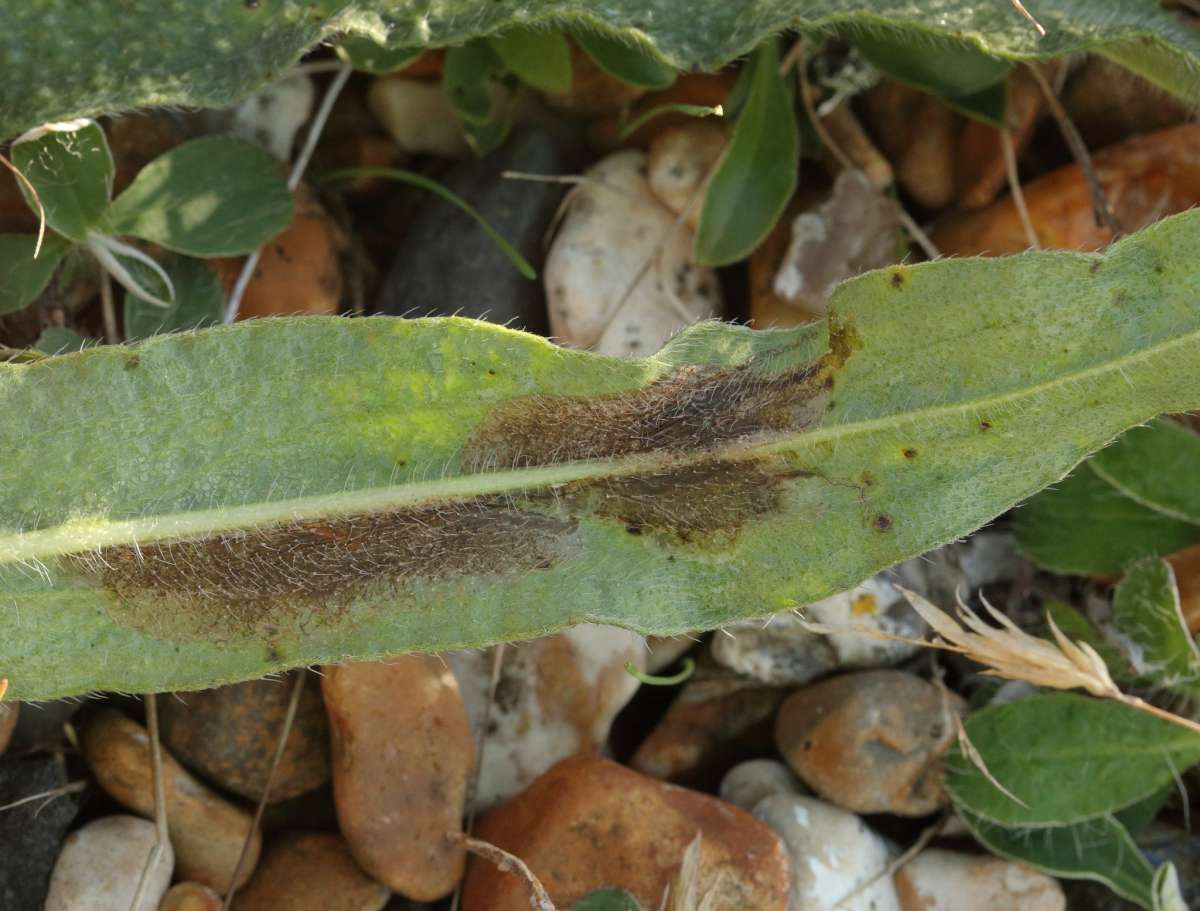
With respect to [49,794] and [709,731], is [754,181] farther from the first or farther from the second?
[49,794]

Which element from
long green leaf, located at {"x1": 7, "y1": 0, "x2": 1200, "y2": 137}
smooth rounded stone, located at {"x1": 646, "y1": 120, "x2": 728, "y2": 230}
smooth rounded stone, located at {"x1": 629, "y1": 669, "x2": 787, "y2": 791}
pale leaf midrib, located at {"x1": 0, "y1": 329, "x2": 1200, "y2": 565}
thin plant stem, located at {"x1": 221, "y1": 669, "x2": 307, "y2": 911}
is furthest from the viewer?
smooth rounded stone, located at {"x1": 646, "y1": 120, "x2": 728, "y2": 230}

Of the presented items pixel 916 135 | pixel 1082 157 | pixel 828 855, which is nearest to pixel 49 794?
pixel 828 855

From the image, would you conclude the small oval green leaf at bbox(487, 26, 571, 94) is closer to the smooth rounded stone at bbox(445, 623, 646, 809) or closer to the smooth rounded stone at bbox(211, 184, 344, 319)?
the smooth rounded stone at bbox(211, 184, 344, 319)

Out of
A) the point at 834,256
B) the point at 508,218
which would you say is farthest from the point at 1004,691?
the point at 508,218

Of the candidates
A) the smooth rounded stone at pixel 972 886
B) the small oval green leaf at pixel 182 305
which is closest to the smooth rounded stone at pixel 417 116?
the small oval green leaf at pixel 182 305

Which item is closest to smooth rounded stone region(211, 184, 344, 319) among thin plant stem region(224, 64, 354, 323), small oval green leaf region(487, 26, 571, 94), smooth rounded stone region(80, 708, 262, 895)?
thin plant stem region(224, 64, 354, 323)

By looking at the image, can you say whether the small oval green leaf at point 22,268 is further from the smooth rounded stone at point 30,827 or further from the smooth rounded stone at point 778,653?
the smooth rounded stone at point 778,653

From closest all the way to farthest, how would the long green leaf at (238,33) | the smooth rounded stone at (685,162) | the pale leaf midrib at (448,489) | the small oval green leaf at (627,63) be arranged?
1. the pale leaf midrib at (448,489)
2. the long green leaf at (238,33)
3. the small oval green leaf at (627,63)
4. the smooth rounded stone at (685,162)
